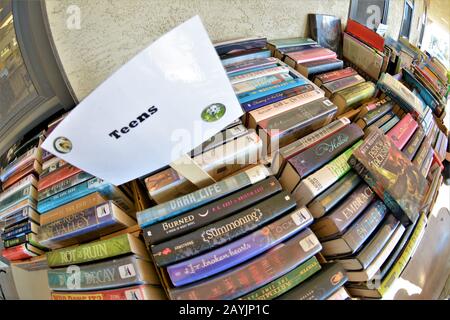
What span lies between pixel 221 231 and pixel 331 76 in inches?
36.6

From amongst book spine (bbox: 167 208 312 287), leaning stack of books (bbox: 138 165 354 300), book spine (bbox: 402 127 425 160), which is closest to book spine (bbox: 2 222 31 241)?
leaning stack of books (bbox: 138 165 354 300)

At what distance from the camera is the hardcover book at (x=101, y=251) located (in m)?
0.70

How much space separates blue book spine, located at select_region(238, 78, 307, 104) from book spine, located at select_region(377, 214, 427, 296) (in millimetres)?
692

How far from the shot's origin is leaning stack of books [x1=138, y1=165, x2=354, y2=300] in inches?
26.0

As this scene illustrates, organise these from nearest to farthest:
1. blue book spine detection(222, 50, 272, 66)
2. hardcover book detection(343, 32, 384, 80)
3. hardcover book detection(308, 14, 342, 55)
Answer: blue book spine detection(222, 50, 272, 66)
hardcover book detection(343, 32, 384, 80)
hardcover book detection(308, 14, 342, 55)

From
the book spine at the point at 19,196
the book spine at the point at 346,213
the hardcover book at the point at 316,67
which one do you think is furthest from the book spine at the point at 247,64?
the book spine at the point at 19,196

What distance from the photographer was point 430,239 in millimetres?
1448

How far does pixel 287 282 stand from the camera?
0.68 meters

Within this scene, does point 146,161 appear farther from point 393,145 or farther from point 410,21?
point 410,21

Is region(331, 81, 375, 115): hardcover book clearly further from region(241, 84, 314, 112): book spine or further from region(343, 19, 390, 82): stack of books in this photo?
region(343, 19, 390, 82): stack of books

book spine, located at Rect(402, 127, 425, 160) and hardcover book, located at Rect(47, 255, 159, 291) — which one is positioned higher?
book spine, located at Rect(402, 127, 425, 160)

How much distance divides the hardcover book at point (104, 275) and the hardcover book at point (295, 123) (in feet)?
1.77

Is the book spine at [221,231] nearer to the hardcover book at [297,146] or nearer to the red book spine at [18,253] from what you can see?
the hardcover book at [297,146]

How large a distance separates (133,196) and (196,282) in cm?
43
